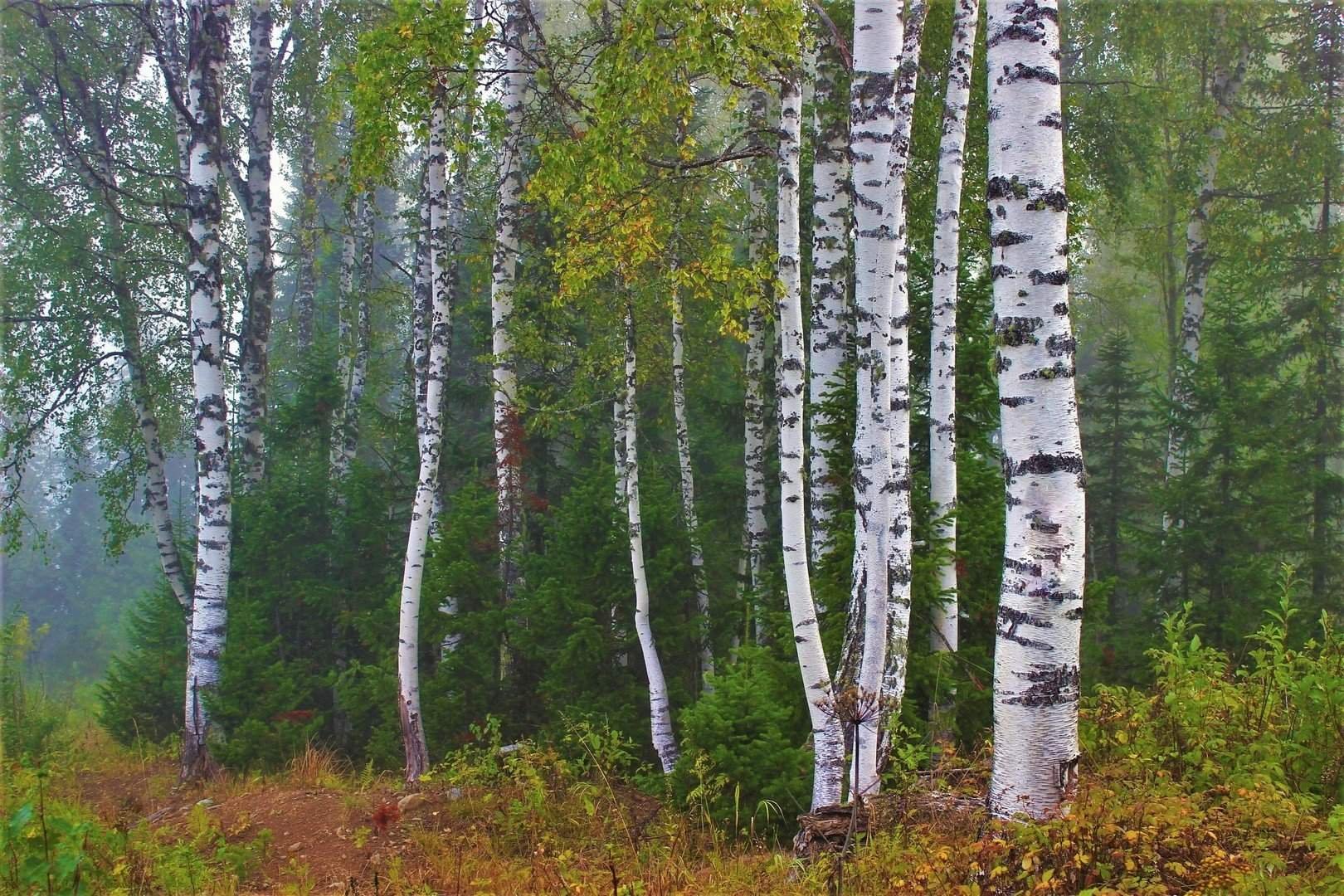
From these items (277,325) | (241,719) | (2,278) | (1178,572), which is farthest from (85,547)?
(1178,572)

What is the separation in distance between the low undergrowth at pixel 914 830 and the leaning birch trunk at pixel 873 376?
97 centimetres

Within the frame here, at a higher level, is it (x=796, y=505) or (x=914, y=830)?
(x=796, y=505)

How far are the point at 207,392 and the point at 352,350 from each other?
7.67 m

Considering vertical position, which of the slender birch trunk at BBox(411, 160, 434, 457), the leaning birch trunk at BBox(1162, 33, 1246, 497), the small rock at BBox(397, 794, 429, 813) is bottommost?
the small rock at BBox(397, 794, 429, 813)

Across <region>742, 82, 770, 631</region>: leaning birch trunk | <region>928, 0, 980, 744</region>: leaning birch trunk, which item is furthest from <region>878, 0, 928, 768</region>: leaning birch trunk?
<region>742, 82, 770, 631</region>: leaning birch trunk

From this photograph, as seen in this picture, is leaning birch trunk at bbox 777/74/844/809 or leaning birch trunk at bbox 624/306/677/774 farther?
leaning birch trunk at bbox 624/306/677/774

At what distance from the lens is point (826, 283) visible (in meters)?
8.70

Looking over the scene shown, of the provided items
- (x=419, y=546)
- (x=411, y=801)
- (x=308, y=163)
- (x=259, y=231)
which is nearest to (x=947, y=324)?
(x=419, y=546)

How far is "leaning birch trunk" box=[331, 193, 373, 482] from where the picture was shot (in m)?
16.8

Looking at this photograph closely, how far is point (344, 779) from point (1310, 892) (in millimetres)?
9769

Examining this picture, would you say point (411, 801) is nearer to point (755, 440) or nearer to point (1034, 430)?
point (755, 440)

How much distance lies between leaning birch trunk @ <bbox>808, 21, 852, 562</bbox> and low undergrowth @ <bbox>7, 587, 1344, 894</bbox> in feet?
9.14

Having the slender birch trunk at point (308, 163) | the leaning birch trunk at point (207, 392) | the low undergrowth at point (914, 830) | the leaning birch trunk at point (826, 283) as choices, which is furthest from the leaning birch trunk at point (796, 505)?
the slender birch trunk at point (308, 163)

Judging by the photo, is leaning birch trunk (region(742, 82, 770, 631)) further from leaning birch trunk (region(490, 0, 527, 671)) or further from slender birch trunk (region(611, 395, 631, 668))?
leaning birch trunk (region(490, 0, 527, 671))
